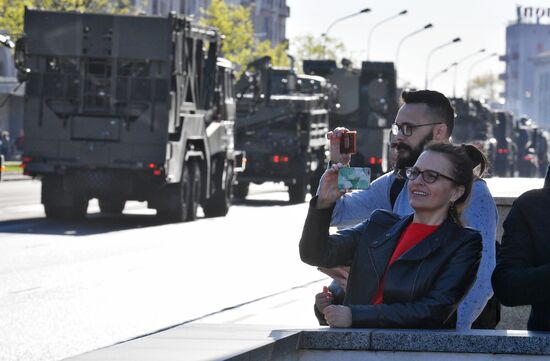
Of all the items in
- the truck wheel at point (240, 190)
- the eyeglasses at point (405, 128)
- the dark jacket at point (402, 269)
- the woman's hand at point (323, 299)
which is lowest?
the truck wheel at point (240, 190)

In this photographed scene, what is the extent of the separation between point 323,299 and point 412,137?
751 millimetres

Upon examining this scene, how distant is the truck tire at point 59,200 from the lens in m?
30.0

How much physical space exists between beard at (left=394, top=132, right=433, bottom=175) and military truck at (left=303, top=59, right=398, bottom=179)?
3996 centimetres

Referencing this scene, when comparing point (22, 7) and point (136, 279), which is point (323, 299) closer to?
point (136, 279)

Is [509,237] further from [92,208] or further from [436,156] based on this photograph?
[92,208]

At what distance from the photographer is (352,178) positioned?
5.81 m

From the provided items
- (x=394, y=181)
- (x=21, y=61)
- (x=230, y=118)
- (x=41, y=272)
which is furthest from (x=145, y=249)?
(x=394, y=181)

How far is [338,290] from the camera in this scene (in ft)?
22.1

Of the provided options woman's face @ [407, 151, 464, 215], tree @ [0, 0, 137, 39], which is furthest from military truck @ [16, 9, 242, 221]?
tree @ [0, 0, 137, 39]

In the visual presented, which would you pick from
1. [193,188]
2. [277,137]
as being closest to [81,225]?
[193,188]

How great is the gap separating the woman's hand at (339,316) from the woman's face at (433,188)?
17.3 inches

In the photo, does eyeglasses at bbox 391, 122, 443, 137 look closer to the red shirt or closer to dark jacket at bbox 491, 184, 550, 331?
the red shirt

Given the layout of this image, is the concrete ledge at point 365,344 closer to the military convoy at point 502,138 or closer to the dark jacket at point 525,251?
the dark jacket at point 525,251

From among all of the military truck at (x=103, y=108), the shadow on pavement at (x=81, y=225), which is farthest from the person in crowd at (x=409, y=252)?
the military truck at (x=103, y=108)
